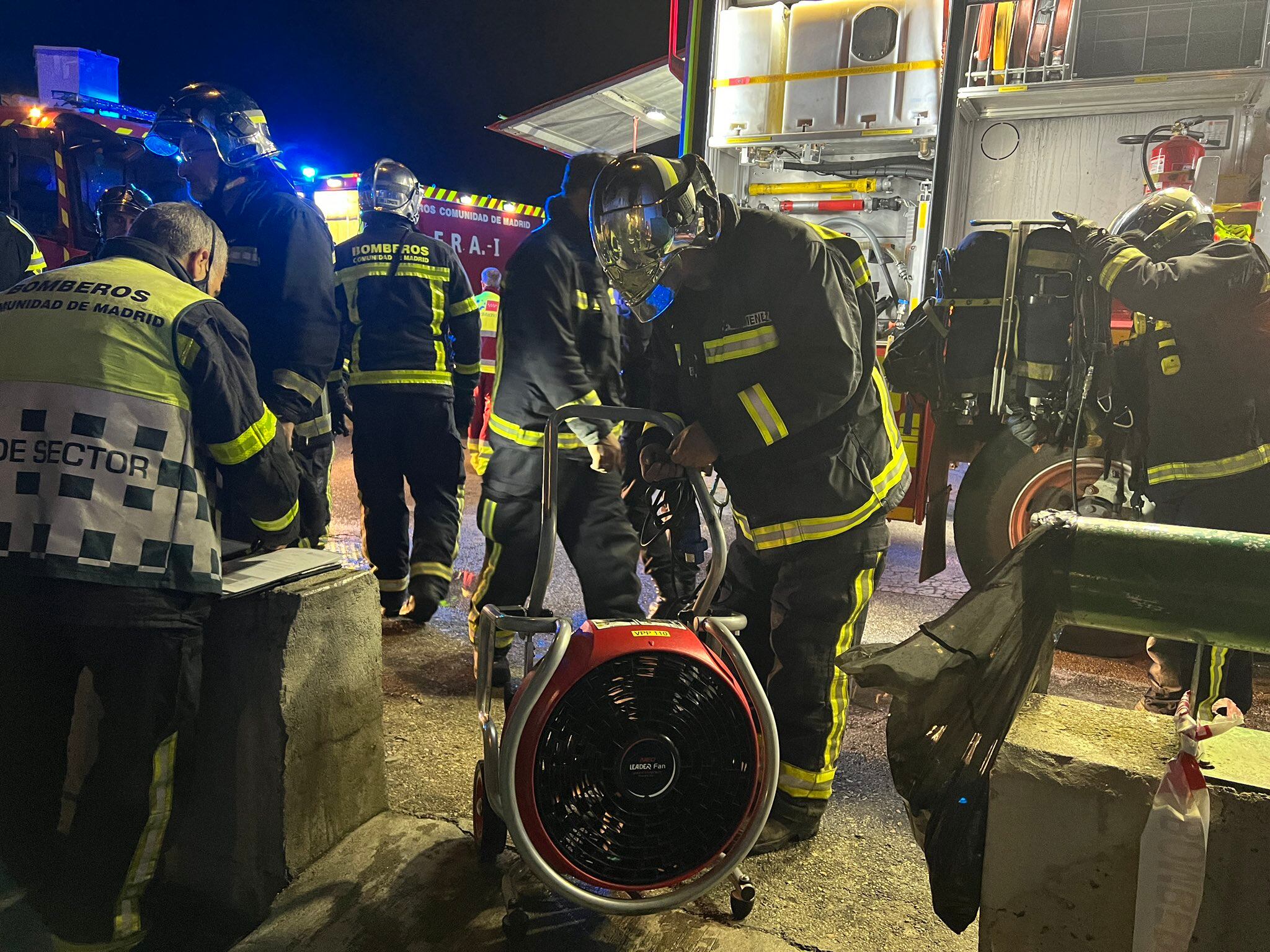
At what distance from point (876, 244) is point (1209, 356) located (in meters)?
3.15

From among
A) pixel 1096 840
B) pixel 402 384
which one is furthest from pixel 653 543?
pixel 1096 840

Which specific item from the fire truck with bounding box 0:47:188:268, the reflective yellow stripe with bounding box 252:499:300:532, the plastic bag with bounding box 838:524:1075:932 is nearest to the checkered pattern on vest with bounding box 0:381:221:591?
the reflective yellow stripe with bounding box 252:499:300:532

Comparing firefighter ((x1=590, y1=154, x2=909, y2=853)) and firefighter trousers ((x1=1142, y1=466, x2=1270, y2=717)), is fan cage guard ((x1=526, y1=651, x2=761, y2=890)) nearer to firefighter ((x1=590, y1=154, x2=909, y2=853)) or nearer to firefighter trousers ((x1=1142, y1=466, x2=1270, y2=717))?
firefighter ((x1=590, y1=154, x2=909, y2=853))

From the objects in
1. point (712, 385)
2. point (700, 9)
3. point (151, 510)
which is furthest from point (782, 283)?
point (700, 9)

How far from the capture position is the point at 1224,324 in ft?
10.5

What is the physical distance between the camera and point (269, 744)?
7.55 feet

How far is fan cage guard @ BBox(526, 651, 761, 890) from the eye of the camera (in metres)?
1.88

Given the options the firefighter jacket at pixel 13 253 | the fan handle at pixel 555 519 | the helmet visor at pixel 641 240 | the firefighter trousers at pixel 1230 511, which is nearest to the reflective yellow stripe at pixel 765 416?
the fan handle at pixel 555 519

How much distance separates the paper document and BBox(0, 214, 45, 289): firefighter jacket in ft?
9.65

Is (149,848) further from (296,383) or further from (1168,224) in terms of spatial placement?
(1168,224)

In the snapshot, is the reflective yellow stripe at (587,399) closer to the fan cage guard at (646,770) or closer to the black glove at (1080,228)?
the fan cage guard at (646,770)

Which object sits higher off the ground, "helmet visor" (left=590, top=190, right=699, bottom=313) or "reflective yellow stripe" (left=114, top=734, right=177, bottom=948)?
"helmet visor" (left=590, top=190, right=699, bottom=313)

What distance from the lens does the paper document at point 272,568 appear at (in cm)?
225

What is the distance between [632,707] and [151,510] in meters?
1.12
